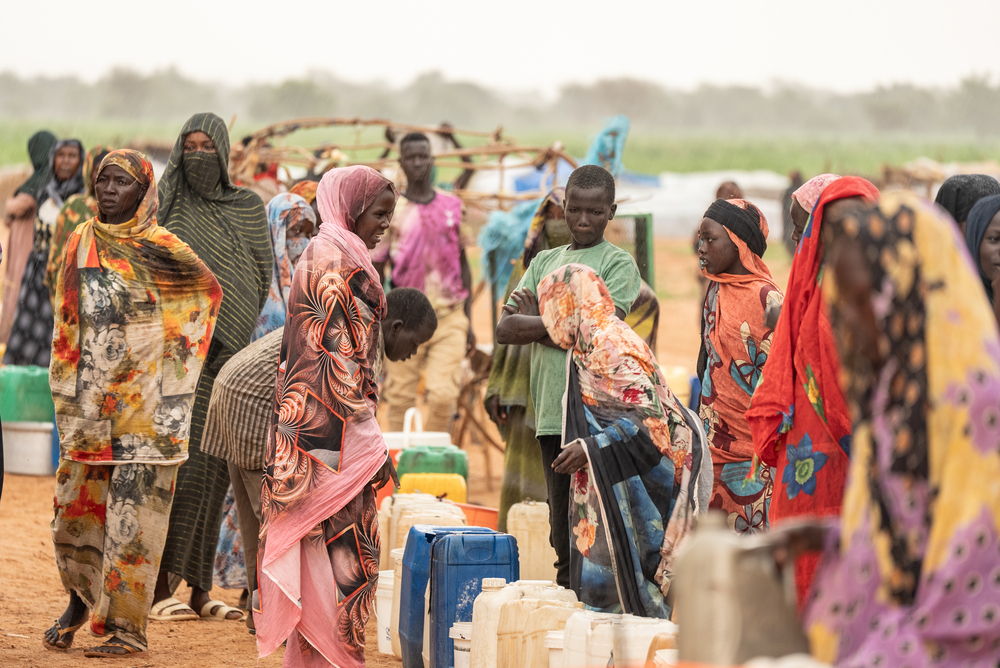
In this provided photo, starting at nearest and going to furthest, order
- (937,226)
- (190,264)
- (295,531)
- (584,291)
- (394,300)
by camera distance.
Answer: (937,226) → (295,531) → (584,291) → (394,300) → (190,264)

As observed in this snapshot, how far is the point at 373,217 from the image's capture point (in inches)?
214

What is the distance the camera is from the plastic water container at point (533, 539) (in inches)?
281

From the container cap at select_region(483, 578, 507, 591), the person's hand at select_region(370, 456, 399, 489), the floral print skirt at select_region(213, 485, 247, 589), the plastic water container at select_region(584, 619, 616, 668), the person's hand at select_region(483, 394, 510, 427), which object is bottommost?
the floral print skirt at select_region(213, 485, 247, 589)

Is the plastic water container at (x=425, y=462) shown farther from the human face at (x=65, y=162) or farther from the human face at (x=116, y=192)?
the human face at (x=65, y=162)

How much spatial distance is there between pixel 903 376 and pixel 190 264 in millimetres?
4382

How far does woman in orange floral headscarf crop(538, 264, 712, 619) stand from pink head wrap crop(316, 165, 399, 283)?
33.4 inches

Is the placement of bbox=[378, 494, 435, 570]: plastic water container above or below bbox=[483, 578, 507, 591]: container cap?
below

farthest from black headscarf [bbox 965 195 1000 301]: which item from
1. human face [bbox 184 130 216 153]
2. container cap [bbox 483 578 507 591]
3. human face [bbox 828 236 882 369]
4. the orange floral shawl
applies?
human face [bbox 184 130 216 153]

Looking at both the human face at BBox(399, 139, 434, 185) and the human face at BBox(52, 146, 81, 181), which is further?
the human face at BBox(52, 146, 81, 181)

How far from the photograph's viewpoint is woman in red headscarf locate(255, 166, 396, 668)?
5188 millimetres

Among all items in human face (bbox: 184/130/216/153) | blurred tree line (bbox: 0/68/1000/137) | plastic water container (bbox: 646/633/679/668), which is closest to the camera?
plastic water container (bbox: 646/633/679/668)

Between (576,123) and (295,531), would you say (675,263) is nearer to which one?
(295,531)

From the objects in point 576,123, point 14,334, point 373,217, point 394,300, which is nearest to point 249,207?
point 394,300

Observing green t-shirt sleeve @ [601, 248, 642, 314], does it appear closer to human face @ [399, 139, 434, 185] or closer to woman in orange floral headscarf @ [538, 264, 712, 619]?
woman in orange floral headscarf @ [538, 264, 712, 619]
